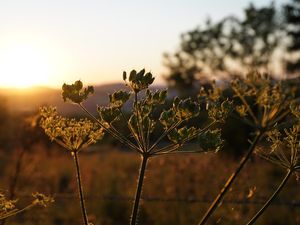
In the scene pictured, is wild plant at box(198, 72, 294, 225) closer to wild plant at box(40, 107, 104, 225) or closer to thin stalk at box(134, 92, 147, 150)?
thin stalk at box(134, 92, 147, 150)

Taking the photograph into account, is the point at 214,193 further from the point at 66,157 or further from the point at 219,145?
the point at 66,157

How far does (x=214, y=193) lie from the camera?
427 inches

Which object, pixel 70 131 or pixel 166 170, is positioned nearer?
pixel 70 131

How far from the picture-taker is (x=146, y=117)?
2436 millimetres

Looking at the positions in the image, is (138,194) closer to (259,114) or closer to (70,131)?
(70,131)

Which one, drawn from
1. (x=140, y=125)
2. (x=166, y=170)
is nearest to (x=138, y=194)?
(x=140, y=125)

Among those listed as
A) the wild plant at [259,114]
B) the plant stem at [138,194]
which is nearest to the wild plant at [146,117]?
the plant stem at [138,194]

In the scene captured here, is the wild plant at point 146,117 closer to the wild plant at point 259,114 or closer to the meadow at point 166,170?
the meadow at point 166,170

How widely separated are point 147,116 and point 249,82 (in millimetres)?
1620

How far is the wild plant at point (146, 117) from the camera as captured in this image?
2.37 m

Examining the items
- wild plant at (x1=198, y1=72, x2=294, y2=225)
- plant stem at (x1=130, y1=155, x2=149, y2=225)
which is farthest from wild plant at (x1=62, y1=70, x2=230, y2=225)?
wild plant at (x1=198, y1=72, x2=294, y2=225)

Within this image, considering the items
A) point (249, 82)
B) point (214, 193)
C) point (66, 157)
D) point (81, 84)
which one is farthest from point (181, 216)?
point (66, 157)

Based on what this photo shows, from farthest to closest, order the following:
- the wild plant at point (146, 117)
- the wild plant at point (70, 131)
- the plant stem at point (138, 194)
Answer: the wild plant at point (70, 131)
the wild plant at point (146, 117)
the plant stem at point (138, 194)

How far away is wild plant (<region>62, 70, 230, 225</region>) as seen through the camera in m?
2.37
